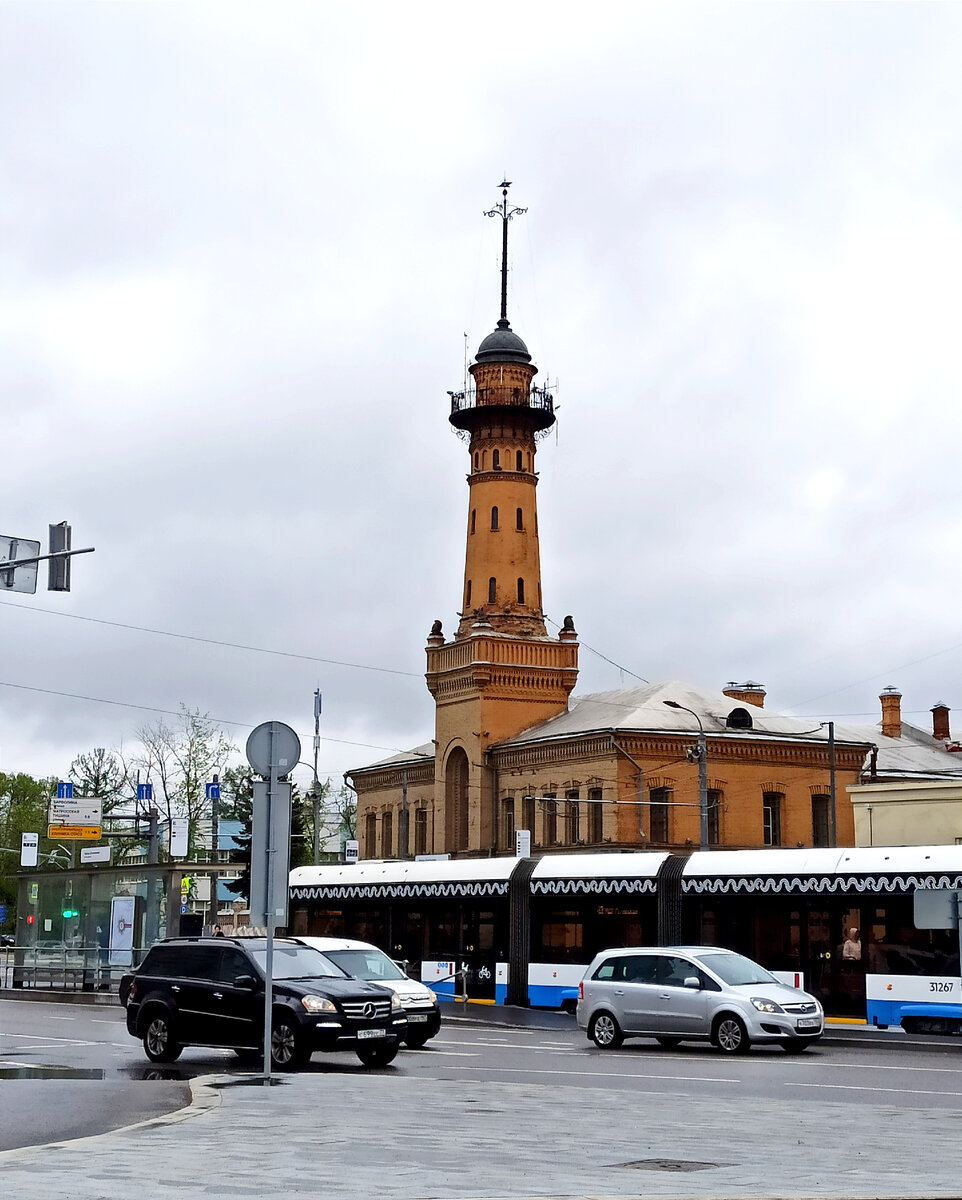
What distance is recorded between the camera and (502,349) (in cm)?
7619

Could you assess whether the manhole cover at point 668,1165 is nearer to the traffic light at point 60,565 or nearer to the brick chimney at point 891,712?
the traffic light at point 60,565

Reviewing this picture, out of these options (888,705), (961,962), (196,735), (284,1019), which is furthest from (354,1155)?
(888,705)

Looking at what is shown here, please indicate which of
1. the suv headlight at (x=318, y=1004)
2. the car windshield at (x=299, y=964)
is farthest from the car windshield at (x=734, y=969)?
the suv headlight at (x=318, y=1004)

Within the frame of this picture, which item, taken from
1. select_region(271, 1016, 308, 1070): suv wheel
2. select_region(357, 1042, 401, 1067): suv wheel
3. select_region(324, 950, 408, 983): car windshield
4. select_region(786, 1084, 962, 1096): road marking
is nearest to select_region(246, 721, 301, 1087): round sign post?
select_region(271, 1016, 308, 1070): suv wheel

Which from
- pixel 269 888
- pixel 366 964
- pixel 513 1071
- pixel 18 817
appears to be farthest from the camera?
pixel 18 817

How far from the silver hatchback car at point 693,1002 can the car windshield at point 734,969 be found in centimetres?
1

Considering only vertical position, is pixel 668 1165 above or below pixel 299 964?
below

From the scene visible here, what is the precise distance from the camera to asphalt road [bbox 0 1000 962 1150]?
15.7 metres

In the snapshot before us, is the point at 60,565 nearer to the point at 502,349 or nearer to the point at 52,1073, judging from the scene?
the point at 52,1073

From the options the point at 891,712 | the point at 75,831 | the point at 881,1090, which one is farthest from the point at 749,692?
the point at 881,1090

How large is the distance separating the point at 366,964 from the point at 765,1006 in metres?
6.03

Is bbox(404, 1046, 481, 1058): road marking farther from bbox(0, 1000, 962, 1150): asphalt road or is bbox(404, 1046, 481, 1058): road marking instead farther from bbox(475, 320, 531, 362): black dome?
bbox(475, 320, 531, 362): black dome

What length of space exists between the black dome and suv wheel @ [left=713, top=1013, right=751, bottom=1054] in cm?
5504

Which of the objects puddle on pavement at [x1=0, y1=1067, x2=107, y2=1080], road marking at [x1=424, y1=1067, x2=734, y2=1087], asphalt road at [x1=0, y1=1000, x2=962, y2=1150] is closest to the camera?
asphalt road at [x1=0, y1=1000, x2=962, y2=1150]
